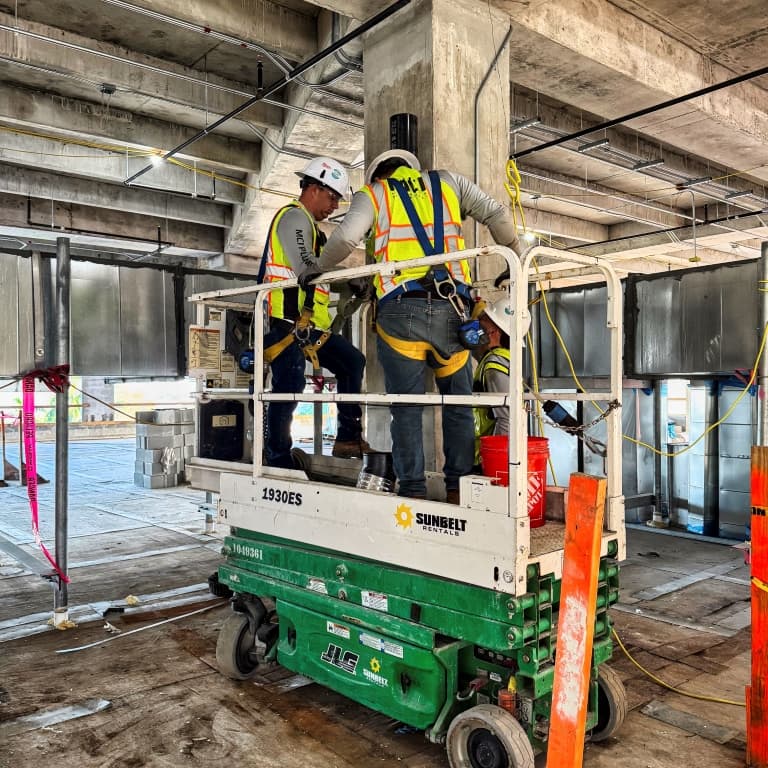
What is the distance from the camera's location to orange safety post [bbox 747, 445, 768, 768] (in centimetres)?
340

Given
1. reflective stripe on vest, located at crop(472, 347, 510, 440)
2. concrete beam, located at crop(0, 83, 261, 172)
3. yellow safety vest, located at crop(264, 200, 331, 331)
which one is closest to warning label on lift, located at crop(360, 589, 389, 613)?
reflective stripe on vest, located at crop(472, 347, 510, 440)

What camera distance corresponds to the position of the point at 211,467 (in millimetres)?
4953

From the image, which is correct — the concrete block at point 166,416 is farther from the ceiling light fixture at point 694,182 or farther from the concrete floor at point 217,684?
the ceiling light fixture at point 694,182

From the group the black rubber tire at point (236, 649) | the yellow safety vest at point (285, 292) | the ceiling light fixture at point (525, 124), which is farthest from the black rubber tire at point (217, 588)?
the ceiling light fixture at point (525, 124)

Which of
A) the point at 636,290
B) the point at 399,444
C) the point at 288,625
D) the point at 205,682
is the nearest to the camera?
the point at 399,444

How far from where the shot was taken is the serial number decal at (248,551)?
4.31 metres

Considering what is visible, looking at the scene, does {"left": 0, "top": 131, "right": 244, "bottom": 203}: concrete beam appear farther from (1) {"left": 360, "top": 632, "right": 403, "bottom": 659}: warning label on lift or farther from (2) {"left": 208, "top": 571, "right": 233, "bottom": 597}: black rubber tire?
(1) {"left": 360, "top": 632, "right": 403, "bottom": 659}: warning label on lift

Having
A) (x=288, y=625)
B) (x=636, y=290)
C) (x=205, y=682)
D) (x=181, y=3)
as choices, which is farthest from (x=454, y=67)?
(x=636, y=290)

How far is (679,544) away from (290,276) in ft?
22.0

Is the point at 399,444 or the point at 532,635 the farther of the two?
the point at 399,444

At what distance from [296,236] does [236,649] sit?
9.06 feet

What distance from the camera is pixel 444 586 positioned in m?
3.23

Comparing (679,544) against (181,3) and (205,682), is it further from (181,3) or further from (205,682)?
(181,3)

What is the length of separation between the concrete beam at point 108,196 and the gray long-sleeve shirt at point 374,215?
31.6 feet
